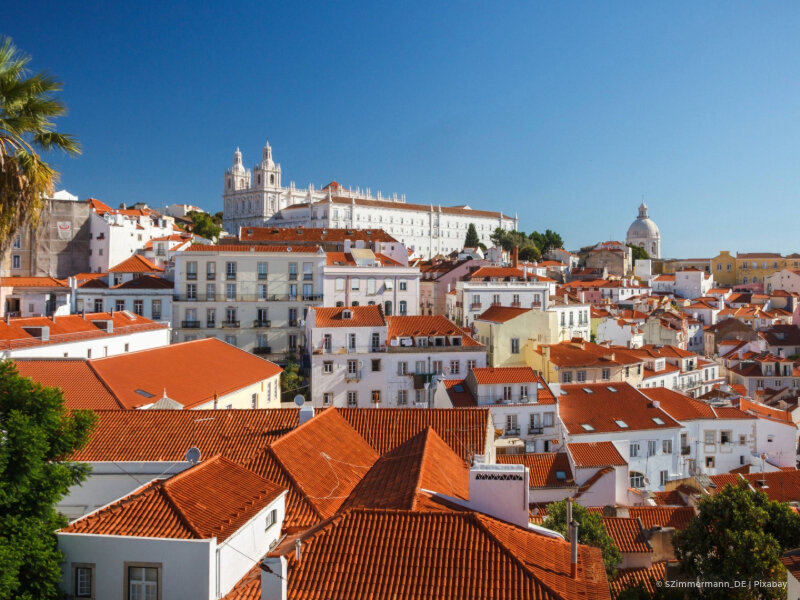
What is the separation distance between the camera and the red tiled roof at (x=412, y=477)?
10539 millimetres

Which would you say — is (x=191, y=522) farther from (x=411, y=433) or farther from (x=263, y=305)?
(x=263, y=305)

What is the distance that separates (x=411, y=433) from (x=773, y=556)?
27.1 feet

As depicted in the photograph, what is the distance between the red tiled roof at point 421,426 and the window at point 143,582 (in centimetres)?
809

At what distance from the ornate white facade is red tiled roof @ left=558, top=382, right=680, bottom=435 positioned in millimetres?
101522

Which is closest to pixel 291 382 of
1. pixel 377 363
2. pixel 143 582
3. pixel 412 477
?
pixel 377 363

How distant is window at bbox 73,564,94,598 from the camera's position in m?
8.64

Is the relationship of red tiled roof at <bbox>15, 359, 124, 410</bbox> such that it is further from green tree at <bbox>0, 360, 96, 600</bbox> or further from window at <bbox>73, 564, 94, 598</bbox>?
window at <bbox>73, 564, 94, 598</bbox>

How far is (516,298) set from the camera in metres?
55.4

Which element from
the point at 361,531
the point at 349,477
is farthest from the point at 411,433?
the point at 361,531

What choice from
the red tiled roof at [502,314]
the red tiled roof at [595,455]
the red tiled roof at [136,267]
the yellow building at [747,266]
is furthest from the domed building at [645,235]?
the red tiled roof at [595,455]

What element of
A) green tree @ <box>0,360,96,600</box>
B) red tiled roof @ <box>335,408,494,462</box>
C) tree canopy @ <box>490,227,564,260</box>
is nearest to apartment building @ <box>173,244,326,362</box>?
red tiled roof @ <box>335,408,494,462</box>

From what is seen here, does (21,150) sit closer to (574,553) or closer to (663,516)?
(574,553)

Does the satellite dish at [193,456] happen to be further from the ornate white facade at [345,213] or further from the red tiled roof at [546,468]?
the ornate white facade at [345,213]

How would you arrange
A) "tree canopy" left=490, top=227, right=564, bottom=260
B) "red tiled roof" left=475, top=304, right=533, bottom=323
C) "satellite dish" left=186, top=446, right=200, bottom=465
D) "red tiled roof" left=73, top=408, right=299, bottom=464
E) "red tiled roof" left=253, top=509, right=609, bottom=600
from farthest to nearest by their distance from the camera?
"tree canopy" left=490, top=227, right=564, bottom=260
"red tiled roof" left=475, top=304, right=533, bottom=323
"red tiled roof" left=73, top=408, right=299, bottom=464
"satellite dish" left=186, top=446, right=200, bottom=465
"red tiled roof" left=253, top=509, right=609, bottom=600
